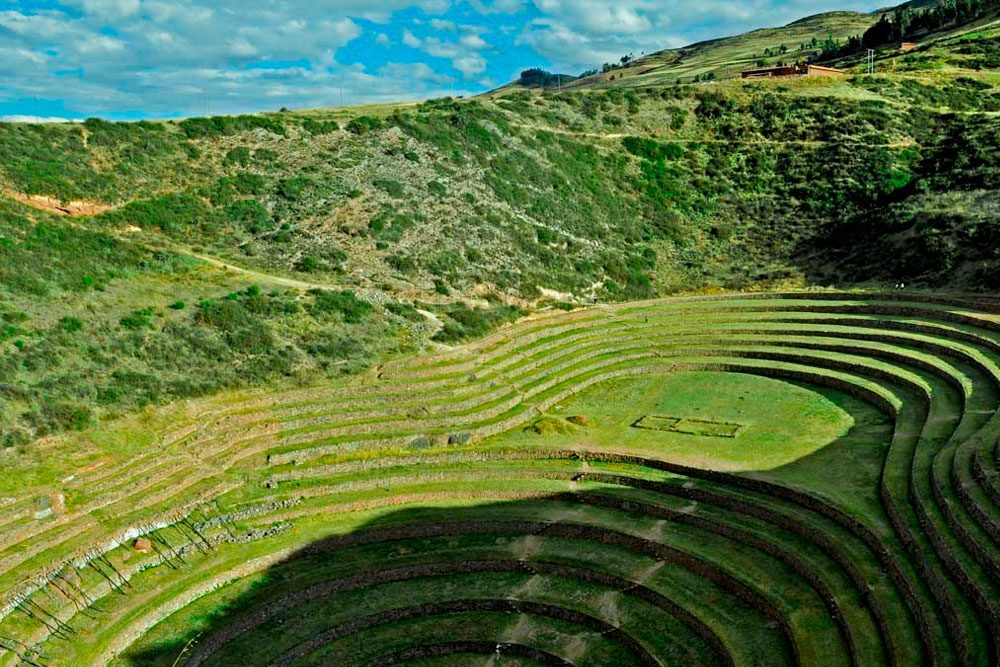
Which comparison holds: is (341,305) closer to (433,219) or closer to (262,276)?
(262,276)

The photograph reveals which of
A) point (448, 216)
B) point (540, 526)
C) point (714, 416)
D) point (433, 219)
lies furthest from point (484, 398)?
point (448, 216)

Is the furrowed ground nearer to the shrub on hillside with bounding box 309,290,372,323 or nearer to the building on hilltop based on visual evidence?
the shrub on hillside with bounding box 309,290,372,323

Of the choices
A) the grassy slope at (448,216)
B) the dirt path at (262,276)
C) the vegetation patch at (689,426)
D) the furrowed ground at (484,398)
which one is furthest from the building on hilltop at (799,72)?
the vegetation patch at (689,426)

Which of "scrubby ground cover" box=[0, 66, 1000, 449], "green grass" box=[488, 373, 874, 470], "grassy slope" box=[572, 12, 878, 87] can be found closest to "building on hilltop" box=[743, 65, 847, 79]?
"scrubby ground cover" box=[0, 66, 1000, 449]

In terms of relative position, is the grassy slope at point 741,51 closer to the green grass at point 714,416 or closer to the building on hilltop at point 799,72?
the building on hilltop at point 799,72

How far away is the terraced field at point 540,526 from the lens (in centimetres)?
1986

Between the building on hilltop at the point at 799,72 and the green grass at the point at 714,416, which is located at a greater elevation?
the building on hilltop at the point at 799,72

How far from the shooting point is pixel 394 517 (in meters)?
26.3

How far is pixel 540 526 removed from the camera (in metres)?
25.5

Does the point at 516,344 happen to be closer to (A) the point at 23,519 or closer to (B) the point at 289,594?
(B) the point at 289,594

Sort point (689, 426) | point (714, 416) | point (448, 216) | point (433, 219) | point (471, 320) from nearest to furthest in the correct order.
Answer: point (689, 426) < point (714, 416) < point (471, 320) < point (433, 219) < point (448, 216)

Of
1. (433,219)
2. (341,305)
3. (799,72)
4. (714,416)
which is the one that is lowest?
(341,305)

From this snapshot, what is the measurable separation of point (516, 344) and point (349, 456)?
11663 millimetres

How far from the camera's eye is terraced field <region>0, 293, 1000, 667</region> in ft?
65.2
